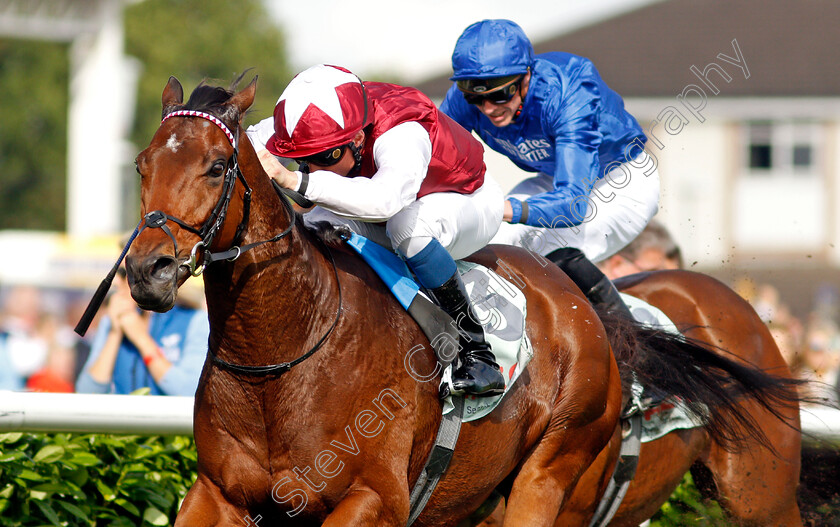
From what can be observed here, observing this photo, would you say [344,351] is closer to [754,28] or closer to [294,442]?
[294,442]

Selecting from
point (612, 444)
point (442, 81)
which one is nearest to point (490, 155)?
point (442, 81)

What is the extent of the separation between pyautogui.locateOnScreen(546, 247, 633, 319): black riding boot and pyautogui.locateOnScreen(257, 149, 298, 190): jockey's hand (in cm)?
167

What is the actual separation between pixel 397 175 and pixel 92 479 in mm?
2055

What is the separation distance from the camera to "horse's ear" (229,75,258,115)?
108 inches

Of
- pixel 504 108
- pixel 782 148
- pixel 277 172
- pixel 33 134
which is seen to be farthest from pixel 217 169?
pixel 33 134

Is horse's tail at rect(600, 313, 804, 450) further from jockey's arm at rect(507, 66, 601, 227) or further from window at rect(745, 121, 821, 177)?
window at rect(745, 121, 821, 177)

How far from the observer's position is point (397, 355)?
122 inches

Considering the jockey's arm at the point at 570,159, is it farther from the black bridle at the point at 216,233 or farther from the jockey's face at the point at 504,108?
the black bridle at the point at 216,233

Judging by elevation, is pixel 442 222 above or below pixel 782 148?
above

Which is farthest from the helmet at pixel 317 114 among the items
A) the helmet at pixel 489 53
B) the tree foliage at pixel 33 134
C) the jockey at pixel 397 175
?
the tree foliage at pixel 33 134

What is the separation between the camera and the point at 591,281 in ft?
13.4

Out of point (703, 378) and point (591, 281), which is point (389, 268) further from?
point (703, 378)

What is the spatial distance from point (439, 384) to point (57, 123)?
111ft

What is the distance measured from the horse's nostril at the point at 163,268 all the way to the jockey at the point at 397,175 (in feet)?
1.54
